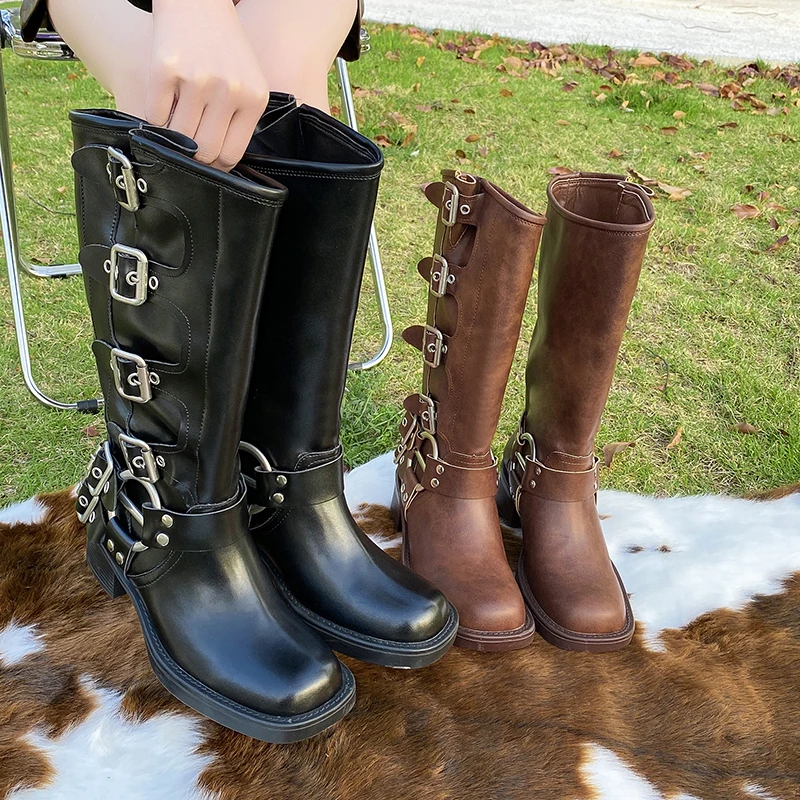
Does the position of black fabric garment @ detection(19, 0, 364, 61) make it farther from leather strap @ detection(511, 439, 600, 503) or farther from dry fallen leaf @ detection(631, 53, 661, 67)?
dry fallen leaf @ detection(631, 53, 661, 67)

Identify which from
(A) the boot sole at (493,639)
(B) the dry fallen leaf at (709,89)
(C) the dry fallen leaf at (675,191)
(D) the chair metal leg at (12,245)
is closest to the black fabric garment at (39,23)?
(D) the chair metal leg at (12,245)

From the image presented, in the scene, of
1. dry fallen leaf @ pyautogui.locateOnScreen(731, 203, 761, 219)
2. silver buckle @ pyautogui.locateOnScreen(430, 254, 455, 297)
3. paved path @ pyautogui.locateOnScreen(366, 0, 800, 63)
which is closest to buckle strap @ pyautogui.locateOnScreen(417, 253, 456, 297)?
silver buckle @ pyautogui.locateOnScreen(430, 254, 455, 297)

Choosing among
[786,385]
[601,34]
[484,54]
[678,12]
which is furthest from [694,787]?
[678,12]

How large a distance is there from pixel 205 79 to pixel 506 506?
3.28ft

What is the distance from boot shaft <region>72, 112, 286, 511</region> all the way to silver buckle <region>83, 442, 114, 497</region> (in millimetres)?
75

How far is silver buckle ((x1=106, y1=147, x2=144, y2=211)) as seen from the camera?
94 centimetres

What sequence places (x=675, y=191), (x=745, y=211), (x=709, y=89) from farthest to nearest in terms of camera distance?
(x=709, y=89)
(x=675, y=191)
(x=745, y=211)

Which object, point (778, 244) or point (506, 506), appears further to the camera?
point (778, 244)

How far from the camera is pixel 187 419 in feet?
3.48

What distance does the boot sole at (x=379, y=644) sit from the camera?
46.6 inches

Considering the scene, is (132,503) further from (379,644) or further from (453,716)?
(453,716)

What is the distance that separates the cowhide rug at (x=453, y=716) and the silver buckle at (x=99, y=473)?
23 centimetres

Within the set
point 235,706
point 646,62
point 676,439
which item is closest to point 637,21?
point 646,62

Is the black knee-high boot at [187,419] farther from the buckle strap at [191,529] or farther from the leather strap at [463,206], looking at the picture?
the leather strap at [463,206]
